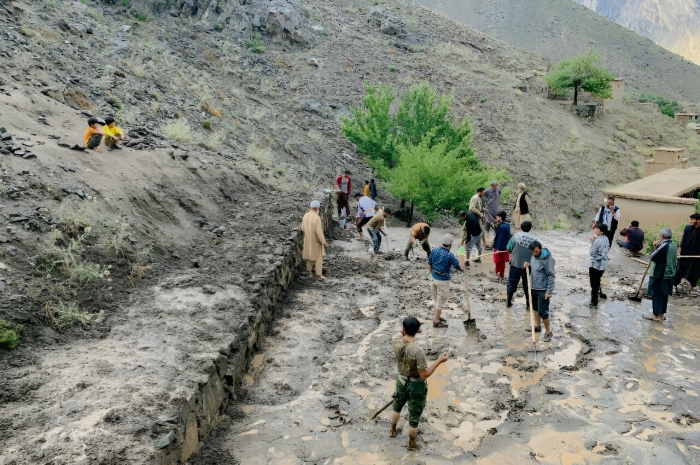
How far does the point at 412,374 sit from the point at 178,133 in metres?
11.8

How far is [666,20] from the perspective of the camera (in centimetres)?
13938

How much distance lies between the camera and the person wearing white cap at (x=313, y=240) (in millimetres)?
10469

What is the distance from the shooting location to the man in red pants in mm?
10758

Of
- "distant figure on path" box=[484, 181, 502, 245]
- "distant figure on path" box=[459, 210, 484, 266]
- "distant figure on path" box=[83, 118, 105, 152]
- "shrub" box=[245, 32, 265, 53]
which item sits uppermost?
"shrub" box=[245, 32, 265, 53]

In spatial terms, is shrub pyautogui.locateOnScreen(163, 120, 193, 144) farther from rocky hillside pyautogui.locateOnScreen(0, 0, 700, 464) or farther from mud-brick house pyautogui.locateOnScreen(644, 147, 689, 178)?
mud-brick house pyautogui.locateOnScreen(644, 147, 689, 178)

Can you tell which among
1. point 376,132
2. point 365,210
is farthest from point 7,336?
point 376,132

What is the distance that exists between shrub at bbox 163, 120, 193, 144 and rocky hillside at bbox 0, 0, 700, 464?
2.7 inches

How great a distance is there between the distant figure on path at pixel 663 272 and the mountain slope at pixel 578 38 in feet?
214

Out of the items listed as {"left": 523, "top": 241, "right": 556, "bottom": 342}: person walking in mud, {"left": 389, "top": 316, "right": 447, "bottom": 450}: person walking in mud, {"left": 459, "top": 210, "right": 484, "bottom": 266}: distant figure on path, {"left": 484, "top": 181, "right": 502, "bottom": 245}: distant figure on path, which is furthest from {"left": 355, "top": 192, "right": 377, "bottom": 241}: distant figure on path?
{"left": 389, "top": 316, "right": 447, "bottom": 450}: person walking in mud

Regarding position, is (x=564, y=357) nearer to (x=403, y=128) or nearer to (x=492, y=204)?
(x=492, y=204)

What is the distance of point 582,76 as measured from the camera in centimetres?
3894

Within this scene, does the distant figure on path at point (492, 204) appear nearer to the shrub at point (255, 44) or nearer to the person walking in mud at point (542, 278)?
the person walking in mud at point (542, 278)

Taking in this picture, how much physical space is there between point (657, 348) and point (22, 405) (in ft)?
26.0

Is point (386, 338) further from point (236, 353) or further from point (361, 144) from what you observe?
point (361, 144)
